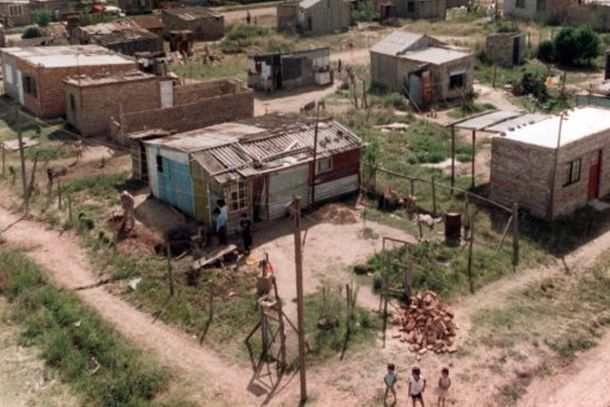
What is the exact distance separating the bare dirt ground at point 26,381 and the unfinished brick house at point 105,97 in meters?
15.2

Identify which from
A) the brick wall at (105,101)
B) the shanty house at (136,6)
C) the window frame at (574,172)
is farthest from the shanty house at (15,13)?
the window frame at (574,172)

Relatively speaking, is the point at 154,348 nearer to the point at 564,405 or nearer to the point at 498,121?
the point at 564,405

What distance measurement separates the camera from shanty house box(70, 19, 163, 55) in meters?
46.0

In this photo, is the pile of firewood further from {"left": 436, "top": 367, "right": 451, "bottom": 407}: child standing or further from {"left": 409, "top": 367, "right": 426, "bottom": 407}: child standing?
{"left": 409, "top": 367, "right": 426, "bottom": 407}: child standing

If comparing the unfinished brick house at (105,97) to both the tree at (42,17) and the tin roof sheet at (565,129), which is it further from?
the tree at (42,17)

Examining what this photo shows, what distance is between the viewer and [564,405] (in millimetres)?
16953

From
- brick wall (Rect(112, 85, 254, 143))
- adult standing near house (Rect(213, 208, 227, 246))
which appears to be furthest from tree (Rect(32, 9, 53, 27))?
adult standing near house (Rect(213, 208, 227, 246))

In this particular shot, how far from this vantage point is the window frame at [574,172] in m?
25.1

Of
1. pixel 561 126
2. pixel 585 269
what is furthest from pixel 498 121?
pixel 585 269

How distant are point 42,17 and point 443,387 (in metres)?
52.8

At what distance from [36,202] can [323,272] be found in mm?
11028

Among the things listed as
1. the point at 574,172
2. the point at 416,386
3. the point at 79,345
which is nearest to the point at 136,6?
the point at 574,172

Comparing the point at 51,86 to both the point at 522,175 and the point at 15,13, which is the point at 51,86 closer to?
the point at 522,175

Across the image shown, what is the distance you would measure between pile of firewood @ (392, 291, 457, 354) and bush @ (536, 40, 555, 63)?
3147 centimetres
